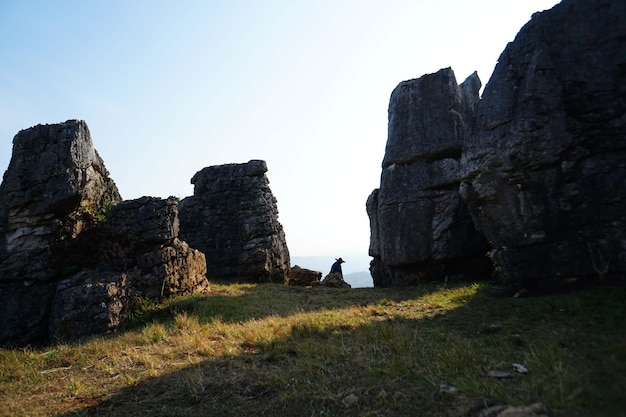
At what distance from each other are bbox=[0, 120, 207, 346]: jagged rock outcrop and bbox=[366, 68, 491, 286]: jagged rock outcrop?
9.17m

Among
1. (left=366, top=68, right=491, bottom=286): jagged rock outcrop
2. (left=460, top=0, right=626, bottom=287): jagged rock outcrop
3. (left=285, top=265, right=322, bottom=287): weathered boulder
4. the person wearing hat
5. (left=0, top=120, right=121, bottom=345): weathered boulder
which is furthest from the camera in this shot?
the person wearing hat

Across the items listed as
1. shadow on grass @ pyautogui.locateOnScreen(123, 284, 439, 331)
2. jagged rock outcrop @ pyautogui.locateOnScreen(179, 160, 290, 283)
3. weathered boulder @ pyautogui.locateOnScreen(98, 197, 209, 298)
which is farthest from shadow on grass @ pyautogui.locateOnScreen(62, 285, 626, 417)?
jagged rock outcrop @ pyautogui.locateOnScreen(179, 160, 290, 283)

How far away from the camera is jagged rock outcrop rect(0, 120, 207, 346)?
35.9 feet

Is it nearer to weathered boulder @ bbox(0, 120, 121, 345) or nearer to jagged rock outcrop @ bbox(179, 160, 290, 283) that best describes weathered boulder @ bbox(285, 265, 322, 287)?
jagged rock outcrop @ bbox(179, 160, 290, 283)

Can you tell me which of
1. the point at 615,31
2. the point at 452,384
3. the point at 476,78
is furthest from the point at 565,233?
the point at 476,78

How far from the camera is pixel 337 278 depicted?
22.4 meters

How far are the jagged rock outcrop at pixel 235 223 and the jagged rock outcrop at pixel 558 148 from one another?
12969 mm

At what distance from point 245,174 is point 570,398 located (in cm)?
2002

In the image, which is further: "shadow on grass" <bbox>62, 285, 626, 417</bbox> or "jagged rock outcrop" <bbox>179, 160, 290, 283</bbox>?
"jagged rock outcrop" <bbox>179, 160, 290, 283</bbox>

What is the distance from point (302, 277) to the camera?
74.4 ft

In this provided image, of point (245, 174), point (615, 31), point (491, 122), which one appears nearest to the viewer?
point (615, 31)

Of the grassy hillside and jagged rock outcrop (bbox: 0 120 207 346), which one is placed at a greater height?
jagged rock outcrop (bbox: 0 120 207 346)

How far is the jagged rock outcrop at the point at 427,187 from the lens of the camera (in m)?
16.1

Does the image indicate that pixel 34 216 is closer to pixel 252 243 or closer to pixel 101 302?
pixel 101 302
